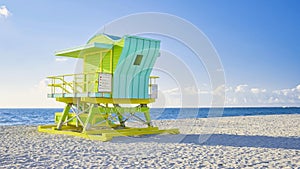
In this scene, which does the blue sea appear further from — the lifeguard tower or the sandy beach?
the sandy beach

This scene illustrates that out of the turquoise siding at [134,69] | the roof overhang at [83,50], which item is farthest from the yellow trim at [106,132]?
the roof overhang at [83,50]

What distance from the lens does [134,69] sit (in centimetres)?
1260

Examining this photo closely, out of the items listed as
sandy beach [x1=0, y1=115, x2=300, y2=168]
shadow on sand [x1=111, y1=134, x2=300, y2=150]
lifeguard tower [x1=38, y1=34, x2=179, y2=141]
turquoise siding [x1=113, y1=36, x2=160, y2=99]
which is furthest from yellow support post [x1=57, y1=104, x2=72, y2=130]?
shadow on sand [x1=111, y1=134, x2=300, y2=150]

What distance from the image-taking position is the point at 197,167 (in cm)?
708

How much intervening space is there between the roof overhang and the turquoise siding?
0.76 m

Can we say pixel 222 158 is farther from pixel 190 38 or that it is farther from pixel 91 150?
pixel 190 38

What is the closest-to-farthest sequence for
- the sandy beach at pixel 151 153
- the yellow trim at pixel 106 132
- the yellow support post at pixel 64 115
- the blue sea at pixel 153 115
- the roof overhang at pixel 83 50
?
the sandy beach at pixel 151 153 < the yellow trim at pixel 106 132 < the roof overhang at pixel 83 50 < the yellow support post at pixel 64 115 < the blue sea at pixel 153 115

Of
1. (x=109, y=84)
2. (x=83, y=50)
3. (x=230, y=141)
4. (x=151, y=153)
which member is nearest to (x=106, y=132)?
(x=109, y=84)

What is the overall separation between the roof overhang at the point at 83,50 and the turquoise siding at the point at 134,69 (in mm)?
764

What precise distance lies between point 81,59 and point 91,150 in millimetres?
5862

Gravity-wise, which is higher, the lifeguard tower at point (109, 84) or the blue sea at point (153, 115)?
the lifeguard tower at point (109, 84)

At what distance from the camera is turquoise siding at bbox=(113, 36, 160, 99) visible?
1216cm

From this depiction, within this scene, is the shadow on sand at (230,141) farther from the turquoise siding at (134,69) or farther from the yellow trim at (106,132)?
the turquoise siding at (134,69)

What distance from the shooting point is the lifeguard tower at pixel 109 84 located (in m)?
12.1
